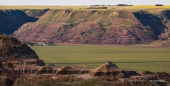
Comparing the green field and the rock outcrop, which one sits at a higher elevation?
the green field

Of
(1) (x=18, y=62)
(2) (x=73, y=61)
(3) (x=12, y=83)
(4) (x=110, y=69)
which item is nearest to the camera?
(3) (x=12, y=83)

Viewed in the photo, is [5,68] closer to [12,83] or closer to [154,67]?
[12,83]

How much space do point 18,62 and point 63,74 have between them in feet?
34.5

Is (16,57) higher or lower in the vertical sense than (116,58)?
lower

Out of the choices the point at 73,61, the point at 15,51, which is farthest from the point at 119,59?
the point at 15,51

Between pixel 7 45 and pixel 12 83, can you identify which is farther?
pixel 7 45

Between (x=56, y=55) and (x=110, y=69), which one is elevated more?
(x=56, y=55)

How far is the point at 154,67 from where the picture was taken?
124 metres

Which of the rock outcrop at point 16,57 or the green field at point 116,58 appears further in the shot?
the green field at point 116,58

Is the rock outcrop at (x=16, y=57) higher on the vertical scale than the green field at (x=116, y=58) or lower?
lower

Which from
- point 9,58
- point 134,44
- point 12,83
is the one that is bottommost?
point 12,83

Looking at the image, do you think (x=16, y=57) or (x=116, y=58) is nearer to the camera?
(x=16, y=57)

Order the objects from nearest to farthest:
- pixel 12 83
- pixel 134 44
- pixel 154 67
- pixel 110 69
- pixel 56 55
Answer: pixel 12 83
pixel 110 69
pixel 154 67
pixel 56 55
pixel 134 44

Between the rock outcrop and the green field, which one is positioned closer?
the rock outcrop
